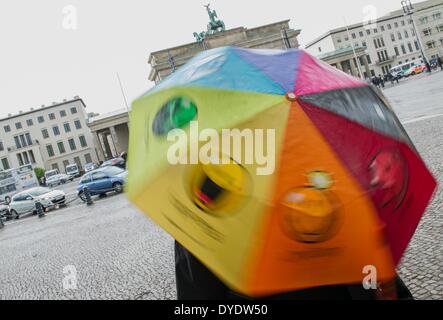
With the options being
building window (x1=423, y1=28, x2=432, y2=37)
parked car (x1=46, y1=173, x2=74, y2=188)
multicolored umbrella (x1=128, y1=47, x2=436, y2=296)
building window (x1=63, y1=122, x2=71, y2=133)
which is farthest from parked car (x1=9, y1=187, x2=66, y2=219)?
building window (x1=423, y1=28, x2=432, y2=37)

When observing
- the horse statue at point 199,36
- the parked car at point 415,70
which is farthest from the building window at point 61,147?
the parked car at point 415,70

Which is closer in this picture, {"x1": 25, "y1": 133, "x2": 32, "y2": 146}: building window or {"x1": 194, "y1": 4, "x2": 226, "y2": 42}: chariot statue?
{"x1": 194, "y1": 4, "x2": 226, "y2": 42}: chariot statue

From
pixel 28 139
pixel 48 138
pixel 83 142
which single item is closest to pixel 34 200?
pixel 83 142

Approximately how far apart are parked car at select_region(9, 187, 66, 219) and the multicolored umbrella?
19361mm

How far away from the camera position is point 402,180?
1576 mm

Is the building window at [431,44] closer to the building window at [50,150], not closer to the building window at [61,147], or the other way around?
the building window at [61,147]

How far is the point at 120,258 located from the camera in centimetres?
665

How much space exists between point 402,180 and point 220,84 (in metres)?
0.82

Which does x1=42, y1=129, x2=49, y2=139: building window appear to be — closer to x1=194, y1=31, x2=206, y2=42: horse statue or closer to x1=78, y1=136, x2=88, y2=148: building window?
x1=78, y1=136, x2=88, y2=148: building window

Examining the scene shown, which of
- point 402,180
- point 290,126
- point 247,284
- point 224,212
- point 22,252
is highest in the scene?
point 290,126

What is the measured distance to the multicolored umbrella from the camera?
136 centimetres

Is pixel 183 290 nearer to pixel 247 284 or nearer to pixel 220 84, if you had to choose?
pixel 247 284

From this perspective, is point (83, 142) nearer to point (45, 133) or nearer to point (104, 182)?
point (45, 133)
